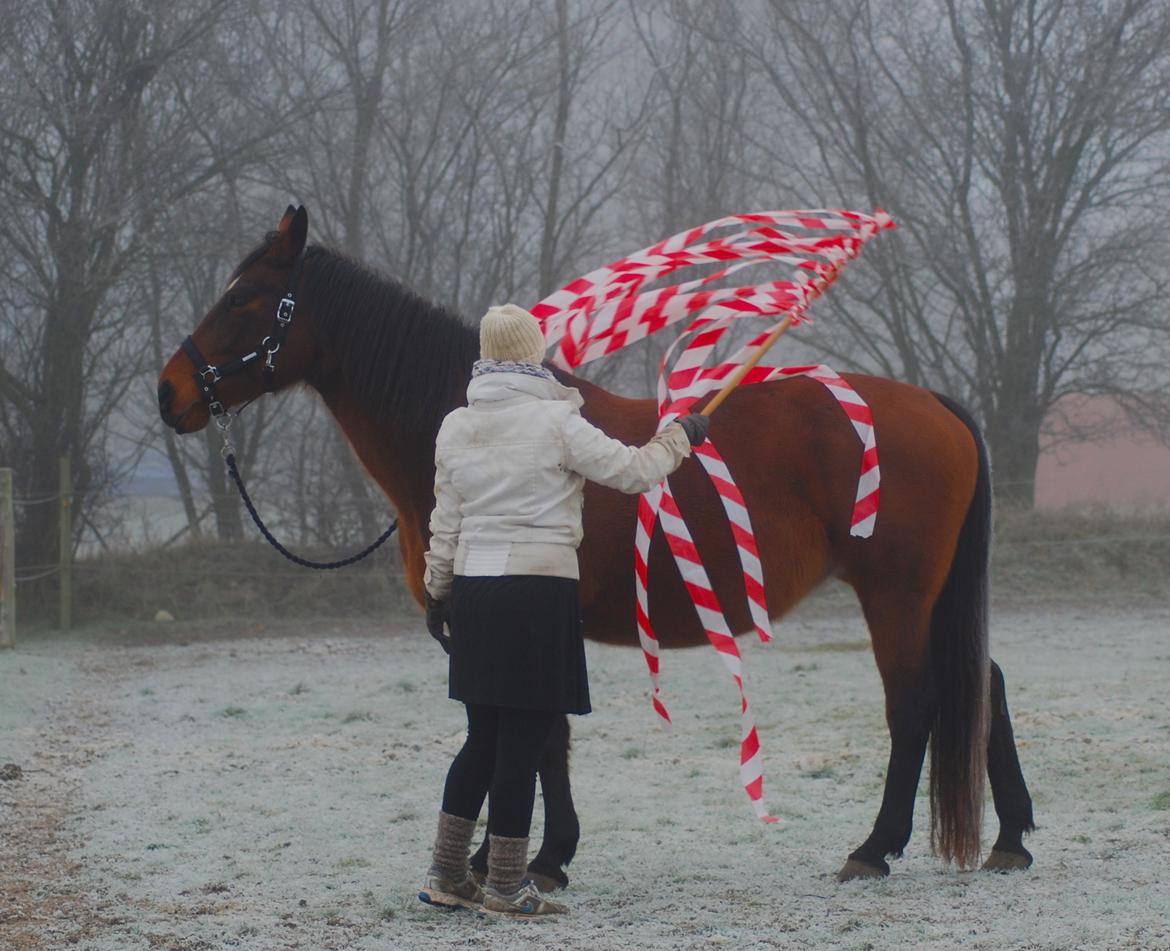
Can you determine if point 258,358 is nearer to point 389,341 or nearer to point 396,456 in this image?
point 389,341

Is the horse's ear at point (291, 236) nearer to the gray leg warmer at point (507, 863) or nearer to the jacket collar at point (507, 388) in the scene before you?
the jacket collar at point (507, 388)

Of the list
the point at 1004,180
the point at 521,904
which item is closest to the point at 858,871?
the point at 521,904

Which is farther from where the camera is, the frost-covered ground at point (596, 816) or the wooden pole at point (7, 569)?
the wooden pole at point (7, 569)

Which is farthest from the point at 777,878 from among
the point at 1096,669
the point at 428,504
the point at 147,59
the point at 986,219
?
the point at 986,219

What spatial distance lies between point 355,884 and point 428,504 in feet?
3.97

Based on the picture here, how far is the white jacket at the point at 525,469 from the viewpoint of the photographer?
11.9 ft

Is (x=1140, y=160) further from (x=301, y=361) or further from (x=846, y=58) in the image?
(x=301, y=361)

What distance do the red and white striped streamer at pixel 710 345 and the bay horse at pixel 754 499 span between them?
0.21 feet

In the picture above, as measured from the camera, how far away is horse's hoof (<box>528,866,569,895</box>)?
405 centimetres

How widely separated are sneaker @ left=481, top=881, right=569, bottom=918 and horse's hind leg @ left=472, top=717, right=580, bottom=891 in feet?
0.98

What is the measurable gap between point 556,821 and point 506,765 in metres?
0.51

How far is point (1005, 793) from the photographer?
14.2 ft

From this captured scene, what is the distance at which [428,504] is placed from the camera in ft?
14.1

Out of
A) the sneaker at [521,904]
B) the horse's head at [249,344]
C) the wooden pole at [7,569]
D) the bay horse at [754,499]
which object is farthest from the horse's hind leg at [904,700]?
the wooden pole at [7,569]
